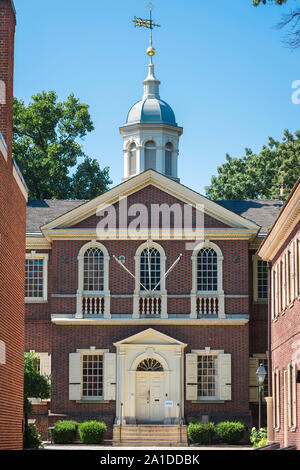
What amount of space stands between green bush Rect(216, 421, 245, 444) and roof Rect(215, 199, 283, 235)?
8.63m

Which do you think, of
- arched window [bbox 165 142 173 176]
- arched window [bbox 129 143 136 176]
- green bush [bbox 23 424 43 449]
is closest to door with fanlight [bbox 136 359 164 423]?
green bush [bbox 23 424 43 449]

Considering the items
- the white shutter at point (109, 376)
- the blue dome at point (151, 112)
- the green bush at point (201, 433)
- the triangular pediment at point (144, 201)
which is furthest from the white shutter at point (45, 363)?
the blue dome at point (151, 112)

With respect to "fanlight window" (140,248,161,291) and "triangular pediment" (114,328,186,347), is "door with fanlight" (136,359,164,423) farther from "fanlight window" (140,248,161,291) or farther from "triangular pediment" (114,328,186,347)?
"fanlight window" (140,248,161,291)

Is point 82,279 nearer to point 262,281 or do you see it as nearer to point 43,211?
point 43,211

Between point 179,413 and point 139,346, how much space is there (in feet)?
9.47

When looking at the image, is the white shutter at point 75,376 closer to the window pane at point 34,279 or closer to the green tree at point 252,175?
the window pane at point 34,279

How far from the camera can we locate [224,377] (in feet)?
125

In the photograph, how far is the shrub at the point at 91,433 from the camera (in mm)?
36719

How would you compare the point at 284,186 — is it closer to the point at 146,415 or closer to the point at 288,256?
the point at 146,415

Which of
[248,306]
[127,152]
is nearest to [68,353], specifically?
[248,306]

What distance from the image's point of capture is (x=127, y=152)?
48156mm

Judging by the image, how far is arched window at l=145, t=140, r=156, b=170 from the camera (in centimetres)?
4719

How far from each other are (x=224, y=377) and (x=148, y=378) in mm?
2836

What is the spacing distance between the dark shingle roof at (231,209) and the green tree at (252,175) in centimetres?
753
